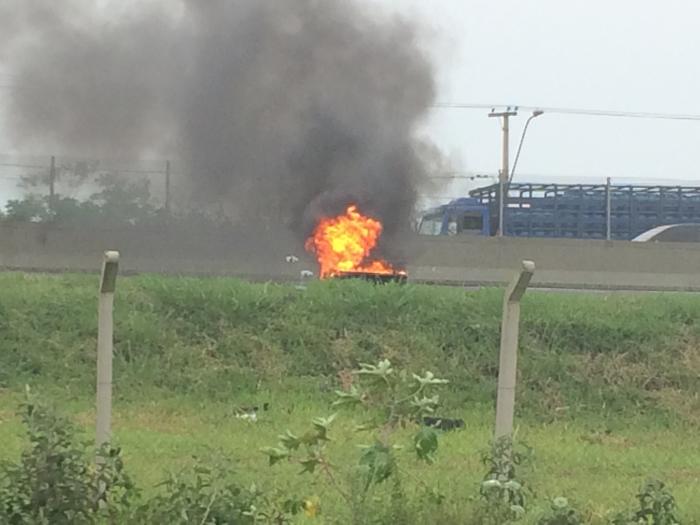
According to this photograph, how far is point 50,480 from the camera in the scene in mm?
4176

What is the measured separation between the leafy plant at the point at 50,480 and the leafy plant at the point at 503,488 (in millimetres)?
1542

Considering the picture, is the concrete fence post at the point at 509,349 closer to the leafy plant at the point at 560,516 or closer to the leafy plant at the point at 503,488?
the leafy plant at the point at 503,488

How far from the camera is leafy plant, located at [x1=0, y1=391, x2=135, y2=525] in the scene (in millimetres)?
4148

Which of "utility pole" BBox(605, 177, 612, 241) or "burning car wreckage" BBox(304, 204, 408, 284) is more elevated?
"utility pole" BBox(605, 177, 612, 241)

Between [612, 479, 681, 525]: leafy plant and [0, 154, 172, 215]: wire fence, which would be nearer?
[612, 479, 681, 525]: leafy plant

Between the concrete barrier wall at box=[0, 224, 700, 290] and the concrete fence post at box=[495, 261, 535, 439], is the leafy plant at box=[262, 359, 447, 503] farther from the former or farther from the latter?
the concrete barrier wall at box=[0, 224, 700, 290]

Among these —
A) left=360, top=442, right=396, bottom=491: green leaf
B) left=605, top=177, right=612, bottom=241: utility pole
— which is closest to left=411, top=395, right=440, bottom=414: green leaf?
left=360, top=442, right=396, bottom=491: green leaf

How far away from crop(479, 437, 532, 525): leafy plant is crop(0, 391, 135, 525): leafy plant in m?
1.54

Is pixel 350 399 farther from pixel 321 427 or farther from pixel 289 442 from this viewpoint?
pixel 289 442

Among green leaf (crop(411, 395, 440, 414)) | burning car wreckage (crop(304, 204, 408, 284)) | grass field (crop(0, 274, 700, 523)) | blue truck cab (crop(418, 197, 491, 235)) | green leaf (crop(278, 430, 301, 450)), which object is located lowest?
grass field (crop(0, 274, 700, 523))

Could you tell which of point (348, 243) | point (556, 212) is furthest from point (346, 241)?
point (556, 212)

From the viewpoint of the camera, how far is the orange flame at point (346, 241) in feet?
62.8

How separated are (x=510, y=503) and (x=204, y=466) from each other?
4.22 feet

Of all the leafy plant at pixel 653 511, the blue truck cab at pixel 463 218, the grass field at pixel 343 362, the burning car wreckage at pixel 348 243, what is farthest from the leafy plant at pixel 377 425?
the blue truck cab at pixel 463 218
